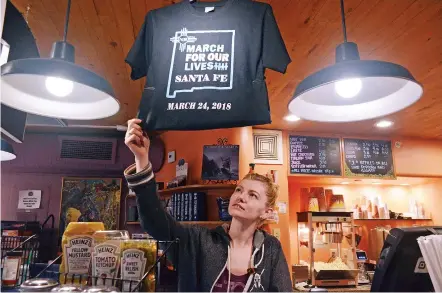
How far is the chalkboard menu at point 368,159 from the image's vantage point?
5.02 metres

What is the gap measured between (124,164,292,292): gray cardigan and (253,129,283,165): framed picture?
2.92 metres

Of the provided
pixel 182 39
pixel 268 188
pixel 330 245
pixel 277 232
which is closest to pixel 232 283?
pixel 268 188

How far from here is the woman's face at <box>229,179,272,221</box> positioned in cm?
173

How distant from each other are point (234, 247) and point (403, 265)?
818 millimetres

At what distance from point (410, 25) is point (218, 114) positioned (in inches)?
72.5

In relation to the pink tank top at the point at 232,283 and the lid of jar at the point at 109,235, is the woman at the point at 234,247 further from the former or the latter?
the lid of jar at the point at 109,235

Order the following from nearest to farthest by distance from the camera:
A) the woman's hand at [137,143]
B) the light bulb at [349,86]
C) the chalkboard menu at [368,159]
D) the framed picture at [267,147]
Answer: the woman's hand at [137,143] < the light bulb at [349,86] < the framed picture at [267,147] < the chalkboard menu at [368,159]

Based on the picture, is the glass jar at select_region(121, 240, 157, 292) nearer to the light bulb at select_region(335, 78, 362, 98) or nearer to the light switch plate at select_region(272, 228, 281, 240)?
the light bulb at select_region(335, 78, 362, 98)

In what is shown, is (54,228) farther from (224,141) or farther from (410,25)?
(410,25)

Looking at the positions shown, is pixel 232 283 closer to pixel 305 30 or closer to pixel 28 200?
pixel 305 30

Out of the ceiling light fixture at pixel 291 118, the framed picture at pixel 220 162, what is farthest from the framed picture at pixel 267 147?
the framed picture at pixel 220 162

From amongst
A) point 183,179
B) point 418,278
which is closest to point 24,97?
point 418,278

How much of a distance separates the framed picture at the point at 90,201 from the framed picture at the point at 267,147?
237cm

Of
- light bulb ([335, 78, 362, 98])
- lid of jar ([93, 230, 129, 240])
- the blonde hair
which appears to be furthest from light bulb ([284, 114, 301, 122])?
lid of jar ([93, 230, 129, 240])
